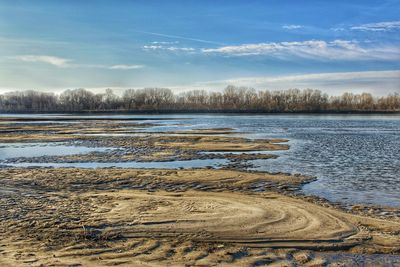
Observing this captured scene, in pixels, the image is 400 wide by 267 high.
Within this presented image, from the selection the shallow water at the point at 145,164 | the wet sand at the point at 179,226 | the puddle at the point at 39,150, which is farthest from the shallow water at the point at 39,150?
the wet sand at the point at 179,226

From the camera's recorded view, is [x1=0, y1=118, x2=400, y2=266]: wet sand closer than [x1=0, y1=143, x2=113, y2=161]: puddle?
Yes

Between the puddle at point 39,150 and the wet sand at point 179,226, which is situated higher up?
the wet sand at point 179,226

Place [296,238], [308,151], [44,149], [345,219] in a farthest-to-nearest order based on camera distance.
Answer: [44,149]
[308,151]
[345,219]
[296,238]

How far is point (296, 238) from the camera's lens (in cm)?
966

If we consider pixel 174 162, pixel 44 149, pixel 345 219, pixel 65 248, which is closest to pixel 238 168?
pixel 174 162

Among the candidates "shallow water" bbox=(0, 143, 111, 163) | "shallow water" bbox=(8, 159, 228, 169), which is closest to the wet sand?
"shallow water" bbox=(8, 159, 228, 169)

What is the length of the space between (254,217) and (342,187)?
6360 millimetres

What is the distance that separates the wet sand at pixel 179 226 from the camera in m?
8.53

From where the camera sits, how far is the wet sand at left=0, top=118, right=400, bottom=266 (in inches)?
336

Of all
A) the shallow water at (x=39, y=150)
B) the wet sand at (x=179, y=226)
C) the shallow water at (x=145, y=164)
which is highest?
the wet sand at (x=179, y=226)

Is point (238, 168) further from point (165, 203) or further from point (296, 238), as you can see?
point (296, 238)

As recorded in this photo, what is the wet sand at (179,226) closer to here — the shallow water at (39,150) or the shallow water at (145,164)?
the shallow water at (145,164)

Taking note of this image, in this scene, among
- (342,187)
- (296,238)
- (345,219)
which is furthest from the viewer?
(342,187)

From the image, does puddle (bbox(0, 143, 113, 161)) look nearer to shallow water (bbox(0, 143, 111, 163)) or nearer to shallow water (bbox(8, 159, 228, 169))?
shallow water (bbox(0, 143, 111, 163))
